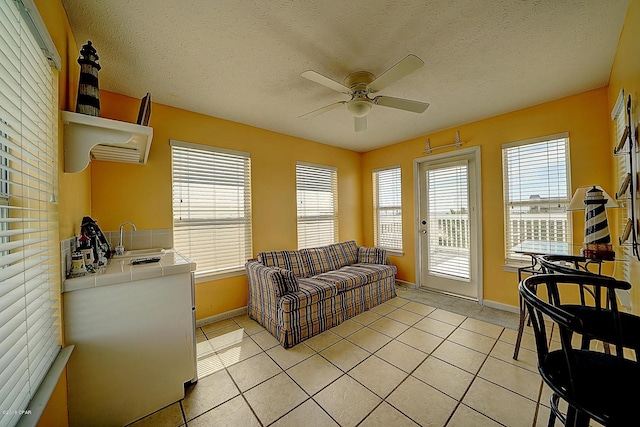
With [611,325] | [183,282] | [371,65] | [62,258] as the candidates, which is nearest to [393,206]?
[371,65]

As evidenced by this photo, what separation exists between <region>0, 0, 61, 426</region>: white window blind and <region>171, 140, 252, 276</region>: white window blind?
1.54m

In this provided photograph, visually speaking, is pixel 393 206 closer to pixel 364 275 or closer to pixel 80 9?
pixel 364 275

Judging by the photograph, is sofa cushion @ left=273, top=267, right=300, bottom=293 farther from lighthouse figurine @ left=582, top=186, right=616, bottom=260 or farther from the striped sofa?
lighthouse figurine @ left=582, top=186, right=616, bottom=260

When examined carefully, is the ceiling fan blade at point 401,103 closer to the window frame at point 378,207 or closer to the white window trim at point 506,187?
the white window trim at point 506,187

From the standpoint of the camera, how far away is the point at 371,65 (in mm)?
2049

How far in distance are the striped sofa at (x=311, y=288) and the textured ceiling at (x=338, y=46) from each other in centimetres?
194

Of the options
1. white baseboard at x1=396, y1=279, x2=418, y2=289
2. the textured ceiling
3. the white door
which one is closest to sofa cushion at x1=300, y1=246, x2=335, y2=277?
white baseboard at x1=396, y1=279, x2=418, y2=289

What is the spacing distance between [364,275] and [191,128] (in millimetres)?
2840

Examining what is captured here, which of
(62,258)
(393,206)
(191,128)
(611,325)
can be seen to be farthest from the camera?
(393,206)

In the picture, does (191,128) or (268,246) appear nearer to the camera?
(191,128)

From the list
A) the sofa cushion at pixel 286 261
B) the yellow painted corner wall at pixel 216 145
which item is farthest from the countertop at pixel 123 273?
the sofa cushion at pixel 286 261

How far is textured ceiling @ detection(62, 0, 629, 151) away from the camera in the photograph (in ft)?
4.96

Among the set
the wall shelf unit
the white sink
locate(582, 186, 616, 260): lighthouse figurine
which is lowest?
the white sink

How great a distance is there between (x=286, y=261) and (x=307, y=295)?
773 mm
